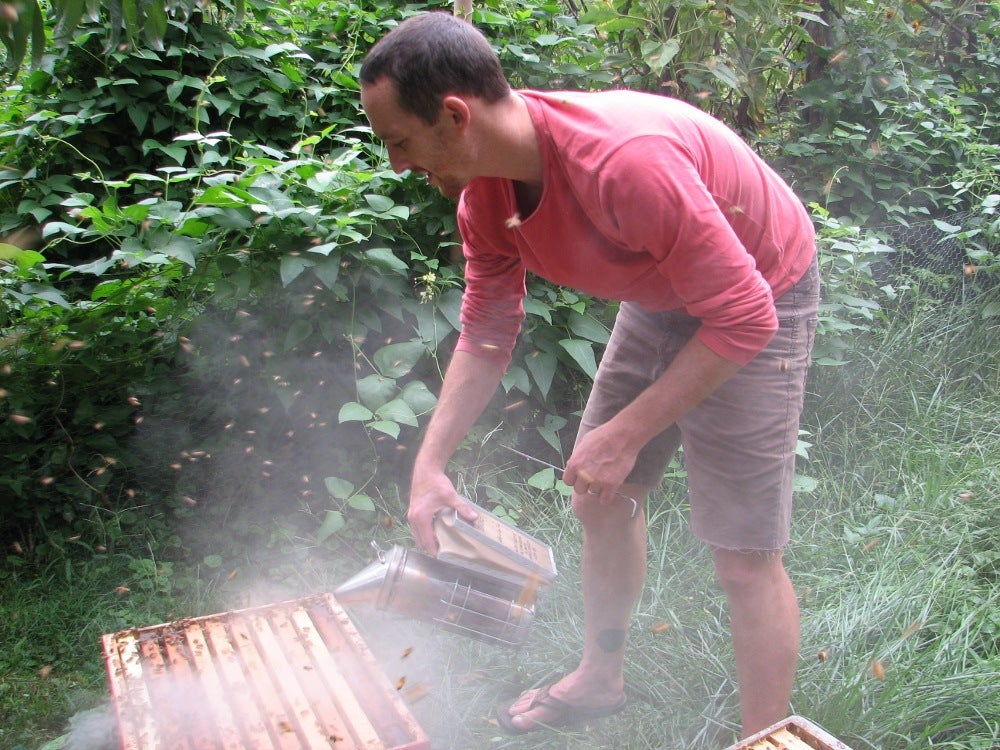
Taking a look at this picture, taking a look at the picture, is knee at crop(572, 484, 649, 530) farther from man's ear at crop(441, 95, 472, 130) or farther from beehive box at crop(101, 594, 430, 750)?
man's ear at crop(441, 95, 472, 130)

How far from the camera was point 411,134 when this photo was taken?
4.79ft

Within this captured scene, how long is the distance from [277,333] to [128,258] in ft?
1.73

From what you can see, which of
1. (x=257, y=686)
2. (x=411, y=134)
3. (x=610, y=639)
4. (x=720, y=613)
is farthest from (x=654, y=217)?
(x=720, y=613)

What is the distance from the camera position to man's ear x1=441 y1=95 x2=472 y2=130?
1406 millimetres

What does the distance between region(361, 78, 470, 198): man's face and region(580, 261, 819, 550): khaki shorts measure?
2.08 ft

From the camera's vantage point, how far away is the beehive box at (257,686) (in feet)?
5.76

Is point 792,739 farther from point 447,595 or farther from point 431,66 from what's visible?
point 431,66

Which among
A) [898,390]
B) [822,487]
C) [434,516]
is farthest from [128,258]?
[898,390]

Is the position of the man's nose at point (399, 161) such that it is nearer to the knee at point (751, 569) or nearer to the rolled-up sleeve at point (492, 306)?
the rolled-up sleeve at point (492, 306)

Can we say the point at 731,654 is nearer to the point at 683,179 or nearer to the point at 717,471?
the point at 717,471

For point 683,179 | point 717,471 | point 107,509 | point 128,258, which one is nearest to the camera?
point 683,179

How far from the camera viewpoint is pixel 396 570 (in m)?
1.82

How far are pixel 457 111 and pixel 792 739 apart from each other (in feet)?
4.15

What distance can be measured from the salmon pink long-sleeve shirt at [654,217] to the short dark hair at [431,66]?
0.13m
